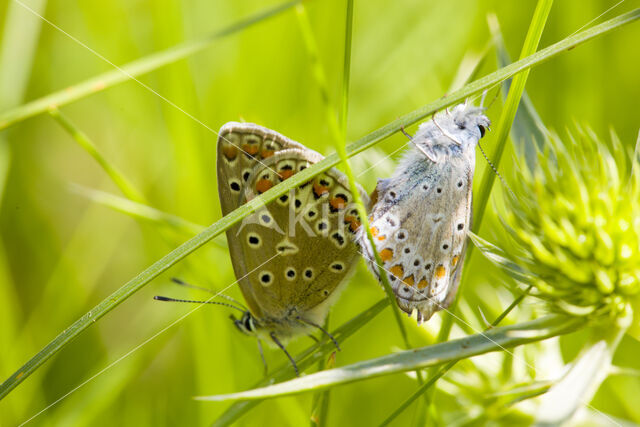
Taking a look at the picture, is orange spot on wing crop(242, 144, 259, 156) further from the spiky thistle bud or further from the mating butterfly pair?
the spiky thistle bud

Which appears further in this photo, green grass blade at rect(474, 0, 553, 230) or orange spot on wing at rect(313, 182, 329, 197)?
orange spot on wing at rect(313, 182, 329, 197)

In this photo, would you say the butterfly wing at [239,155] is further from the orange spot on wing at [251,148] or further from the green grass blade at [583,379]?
the green grass blade at [583,379]

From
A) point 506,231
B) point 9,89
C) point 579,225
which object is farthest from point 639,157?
point 9,89

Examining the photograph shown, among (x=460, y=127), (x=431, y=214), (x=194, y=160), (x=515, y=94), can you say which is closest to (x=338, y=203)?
(x=431, y=214)

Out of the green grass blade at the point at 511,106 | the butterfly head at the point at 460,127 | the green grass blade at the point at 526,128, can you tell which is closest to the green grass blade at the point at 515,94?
the green grass blade at the point at 511,106

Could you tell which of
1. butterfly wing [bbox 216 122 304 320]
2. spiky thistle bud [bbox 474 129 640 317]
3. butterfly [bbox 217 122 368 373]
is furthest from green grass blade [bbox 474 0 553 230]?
butterfly wing [bbox 216 122 304 320]

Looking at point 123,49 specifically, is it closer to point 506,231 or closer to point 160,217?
point 160,217

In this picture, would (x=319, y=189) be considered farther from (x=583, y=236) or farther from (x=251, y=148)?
(x=583, y=236)
